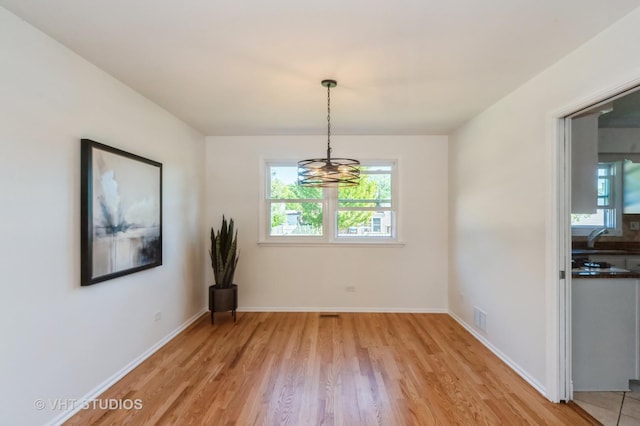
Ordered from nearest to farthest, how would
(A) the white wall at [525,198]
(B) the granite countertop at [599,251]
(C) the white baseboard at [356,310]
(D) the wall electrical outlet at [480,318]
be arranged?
(A) the white wall at [525,198] < (B) the granite countertop at [599,251] < (D) the wall electrical outlet at [480,318] < (C) the white baseboard at [356,310]

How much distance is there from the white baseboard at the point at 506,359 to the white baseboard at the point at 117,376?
11.1ft

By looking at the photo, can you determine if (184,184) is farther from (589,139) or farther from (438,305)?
(589,139)

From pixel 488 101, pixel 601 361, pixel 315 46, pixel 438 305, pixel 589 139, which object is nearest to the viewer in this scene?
pixel 315 46

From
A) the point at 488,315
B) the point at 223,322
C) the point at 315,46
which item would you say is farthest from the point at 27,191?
the point at 488,315

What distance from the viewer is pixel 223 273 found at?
3930 millimetres

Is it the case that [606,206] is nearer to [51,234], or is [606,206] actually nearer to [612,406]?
[612,406]

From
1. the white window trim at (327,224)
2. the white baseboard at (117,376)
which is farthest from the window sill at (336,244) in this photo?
the white baseboard at (117,376)

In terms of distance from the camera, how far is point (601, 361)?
7.98ft

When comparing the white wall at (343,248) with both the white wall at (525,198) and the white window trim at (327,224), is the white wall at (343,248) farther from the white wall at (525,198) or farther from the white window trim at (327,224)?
the white wall at (525,198)

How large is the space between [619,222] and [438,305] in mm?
2243

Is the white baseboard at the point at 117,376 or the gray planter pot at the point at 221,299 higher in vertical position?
the gray planter pot at the point at 221,299

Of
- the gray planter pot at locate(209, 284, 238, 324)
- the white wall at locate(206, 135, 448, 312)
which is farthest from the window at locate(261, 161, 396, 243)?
the gray planter pot at locate(209, 284, 238, 324)

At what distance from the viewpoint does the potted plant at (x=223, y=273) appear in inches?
152

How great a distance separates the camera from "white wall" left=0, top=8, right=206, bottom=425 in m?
1.75
